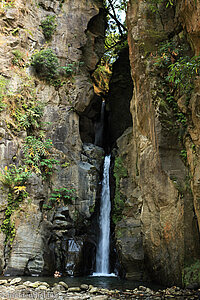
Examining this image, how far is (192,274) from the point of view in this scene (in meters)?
7.12

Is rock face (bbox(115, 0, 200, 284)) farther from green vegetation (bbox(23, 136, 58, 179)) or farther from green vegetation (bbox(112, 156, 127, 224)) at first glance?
green vegetation (bbox(23, 136, 58, 179))

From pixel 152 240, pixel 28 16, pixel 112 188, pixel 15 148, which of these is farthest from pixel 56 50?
Result: pixel 152 240

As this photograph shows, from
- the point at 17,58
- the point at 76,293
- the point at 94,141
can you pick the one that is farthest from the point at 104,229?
the point at 17,58

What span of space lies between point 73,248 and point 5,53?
384 inches

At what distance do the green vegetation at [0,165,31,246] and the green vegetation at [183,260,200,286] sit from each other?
651 cm

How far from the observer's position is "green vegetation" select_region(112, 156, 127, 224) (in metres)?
13.3

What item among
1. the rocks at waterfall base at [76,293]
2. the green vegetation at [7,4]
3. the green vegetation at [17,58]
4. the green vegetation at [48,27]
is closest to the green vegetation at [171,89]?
the rocks at waterfall base at [76,293]

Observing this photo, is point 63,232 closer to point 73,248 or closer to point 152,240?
point 73,248

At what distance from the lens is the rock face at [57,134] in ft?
36.7

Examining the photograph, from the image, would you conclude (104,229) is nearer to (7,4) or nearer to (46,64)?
(46,64)

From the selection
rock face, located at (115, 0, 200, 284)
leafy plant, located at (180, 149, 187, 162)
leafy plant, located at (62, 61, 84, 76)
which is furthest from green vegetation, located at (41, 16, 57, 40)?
leafy plant, located at (180, 149, 187, 162)

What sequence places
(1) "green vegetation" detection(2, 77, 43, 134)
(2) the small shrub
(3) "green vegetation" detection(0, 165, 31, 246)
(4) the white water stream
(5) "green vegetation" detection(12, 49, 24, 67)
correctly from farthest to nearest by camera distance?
(2) the small shrub → (5) "green vegetation" detection(12, 49, 24, 67) → (1) "green vegetation" detection(2, 77, 43, 134) → (4) the white water stream → (3) "green vegetation" detection(0, 165, 31, 246)

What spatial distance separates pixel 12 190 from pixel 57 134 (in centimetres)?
417

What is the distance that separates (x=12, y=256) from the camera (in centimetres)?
1046
